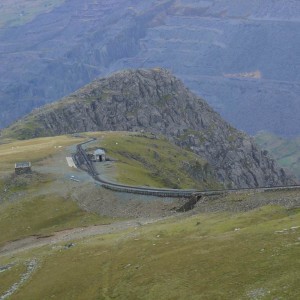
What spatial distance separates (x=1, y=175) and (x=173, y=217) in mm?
66387

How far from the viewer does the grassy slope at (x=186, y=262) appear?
47.4 metres

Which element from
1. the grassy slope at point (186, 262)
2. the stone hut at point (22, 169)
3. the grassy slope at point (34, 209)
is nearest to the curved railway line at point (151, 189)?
the grassy slope at point (34, 209)

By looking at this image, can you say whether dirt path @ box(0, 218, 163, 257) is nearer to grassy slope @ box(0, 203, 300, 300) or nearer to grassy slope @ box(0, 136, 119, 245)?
grassy slope @ box(0, 136, 119, 245)

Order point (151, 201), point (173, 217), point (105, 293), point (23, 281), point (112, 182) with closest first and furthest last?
point (105, 293) → point (23, 281) → point (173, 217) → point (151, 201) → point (112, 182)

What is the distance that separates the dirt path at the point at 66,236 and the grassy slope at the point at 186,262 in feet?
30.7

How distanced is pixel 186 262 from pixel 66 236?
1731 inches

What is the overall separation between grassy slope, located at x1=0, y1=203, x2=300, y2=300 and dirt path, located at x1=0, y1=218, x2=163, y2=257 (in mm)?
9364

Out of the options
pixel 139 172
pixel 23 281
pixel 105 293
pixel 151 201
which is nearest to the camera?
pixel 105 293

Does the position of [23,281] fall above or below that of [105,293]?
below

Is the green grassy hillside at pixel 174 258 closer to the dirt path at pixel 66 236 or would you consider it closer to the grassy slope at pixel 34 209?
the grassy slope at pixel 34 209

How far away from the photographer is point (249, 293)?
1750 inches

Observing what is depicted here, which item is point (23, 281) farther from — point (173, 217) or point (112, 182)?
point (112, 182)

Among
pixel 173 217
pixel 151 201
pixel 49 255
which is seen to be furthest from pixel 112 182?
pixel 49 255

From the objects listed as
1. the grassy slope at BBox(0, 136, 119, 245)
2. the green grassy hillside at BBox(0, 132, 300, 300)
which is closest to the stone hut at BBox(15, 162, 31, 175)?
the grassy slope at BBox(0, 136, 119, 245)
